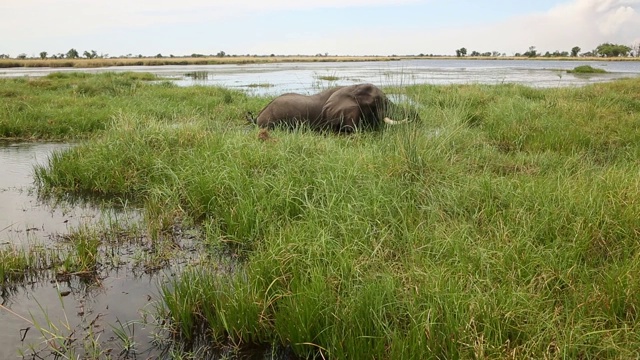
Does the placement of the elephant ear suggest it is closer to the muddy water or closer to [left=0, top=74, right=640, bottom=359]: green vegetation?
[left=0, top=74, right=640, bottom=359]: green vegetation

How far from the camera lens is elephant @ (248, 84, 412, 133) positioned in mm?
7699

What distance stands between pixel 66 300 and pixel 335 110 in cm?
549

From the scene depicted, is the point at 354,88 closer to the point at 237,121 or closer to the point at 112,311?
the point at 237,121

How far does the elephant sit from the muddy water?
13.1 ft

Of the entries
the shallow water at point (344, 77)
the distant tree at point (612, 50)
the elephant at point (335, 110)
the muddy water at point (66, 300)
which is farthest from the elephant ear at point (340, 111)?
the distant tree at point (612, 50)

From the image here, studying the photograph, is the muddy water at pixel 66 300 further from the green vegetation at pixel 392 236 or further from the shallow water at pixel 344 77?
the shallow water at pixel 344 77

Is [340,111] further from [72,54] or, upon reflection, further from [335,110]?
[72,54]

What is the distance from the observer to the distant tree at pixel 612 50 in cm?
9044

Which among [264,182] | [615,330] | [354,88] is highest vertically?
[354,88]

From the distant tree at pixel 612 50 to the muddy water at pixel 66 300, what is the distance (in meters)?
108

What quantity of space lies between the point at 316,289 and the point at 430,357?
2.65 feet

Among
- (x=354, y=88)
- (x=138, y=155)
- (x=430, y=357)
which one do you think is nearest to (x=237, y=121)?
(x=354, y=88)

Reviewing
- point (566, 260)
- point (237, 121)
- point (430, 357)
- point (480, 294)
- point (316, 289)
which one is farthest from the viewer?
point (237, 121)

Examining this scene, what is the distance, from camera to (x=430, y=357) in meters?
2.37
